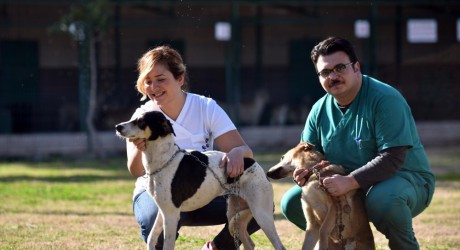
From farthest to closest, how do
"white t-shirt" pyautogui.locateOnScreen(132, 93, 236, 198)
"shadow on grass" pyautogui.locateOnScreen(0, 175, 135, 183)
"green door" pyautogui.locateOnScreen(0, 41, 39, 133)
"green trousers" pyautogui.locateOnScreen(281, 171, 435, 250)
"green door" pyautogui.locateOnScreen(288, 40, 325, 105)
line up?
"green door" pyautogui.locateOnScreen(288, 40, 325, 105), "green door" pyautogui.locateOnScreen(0, 41, 39, 133), "shadow on grass" pyautogui.locateOnScreen(0, 175, 135, 183), "white t-shirt" pyautogui.locateOnScreen(132, 93, 236, 198), "green trousers" pyautogui.locateOnScreen(281, 171, 435, 250)

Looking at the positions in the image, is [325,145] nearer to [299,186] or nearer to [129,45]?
[299,186]

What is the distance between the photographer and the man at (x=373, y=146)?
534 centimetres

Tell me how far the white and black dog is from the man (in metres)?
0.27

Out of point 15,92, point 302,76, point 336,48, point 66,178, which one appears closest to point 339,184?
point 336,48

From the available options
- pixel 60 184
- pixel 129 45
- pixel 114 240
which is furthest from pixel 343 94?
pixel 129 45

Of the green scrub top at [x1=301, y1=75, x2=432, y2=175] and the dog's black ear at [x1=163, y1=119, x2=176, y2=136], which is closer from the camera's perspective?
the dog's black ear at [x1=163, y1=119, x2=176, y2=136]

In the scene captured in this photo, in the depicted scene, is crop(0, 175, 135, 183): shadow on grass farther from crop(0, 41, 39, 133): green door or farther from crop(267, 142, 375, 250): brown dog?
crop(267, 142, 375, 250): brown dog

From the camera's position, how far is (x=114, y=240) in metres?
7.16

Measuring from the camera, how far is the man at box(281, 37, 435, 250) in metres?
5.34

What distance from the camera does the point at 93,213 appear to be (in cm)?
893

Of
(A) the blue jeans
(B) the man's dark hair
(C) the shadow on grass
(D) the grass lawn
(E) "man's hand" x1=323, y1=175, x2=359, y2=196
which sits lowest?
(C) the shadow on grass

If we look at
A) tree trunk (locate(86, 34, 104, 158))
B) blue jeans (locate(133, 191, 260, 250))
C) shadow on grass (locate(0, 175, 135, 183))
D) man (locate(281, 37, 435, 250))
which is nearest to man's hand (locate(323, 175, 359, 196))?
man (locate(281, 37, 435, 250))

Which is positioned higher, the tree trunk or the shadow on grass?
the tree trunk

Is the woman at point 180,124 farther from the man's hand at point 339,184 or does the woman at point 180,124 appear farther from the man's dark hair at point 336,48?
the man's dark hair at point 336,48
